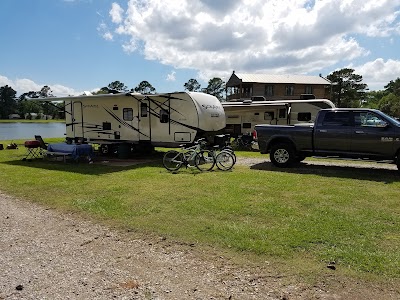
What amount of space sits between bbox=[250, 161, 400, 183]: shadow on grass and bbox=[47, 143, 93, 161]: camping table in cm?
625

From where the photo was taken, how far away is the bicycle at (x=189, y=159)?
35.9 feet

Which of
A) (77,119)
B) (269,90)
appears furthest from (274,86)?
(77,119)

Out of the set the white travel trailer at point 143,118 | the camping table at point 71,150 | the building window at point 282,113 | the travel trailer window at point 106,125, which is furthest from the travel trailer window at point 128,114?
the building window at point 282,113

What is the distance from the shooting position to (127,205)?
6.75 metres

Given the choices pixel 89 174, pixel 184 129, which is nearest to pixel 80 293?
pixel 89 174

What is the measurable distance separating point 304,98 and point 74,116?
12.7m

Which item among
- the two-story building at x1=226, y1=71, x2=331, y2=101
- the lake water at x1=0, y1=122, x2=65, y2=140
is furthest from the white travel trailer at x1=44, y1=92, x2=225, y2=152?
the two-story building at x1=226, y1=71, x2=331, y2=101

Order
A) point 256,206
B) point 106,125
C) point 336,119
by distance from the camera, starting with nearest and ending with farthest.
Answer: point 256,206 < point 336,119 < point 106,125

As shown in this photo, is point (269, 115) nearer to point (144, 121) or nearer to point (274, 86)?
point (144, 121)

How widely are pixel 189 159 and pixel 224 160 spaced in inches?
44.2

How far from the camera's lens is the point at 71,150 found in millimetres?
12992

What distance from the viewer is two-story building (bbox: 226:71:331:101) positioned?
4378cm

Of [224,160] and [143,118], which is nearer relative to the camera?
[224,160]

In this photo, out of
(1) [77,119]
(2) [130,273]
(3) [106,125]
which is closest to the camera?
(2) [130,273]
